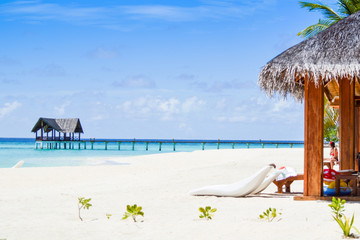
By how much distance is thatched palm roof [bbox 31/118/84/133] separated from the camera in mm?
47250

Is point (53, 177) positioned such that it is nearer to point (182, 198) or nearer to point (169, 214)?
point (182, 198)

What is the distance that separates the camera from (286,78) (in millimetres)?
7227

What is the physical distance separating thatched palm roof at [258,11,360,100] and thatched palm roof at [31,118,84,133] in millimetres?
42122

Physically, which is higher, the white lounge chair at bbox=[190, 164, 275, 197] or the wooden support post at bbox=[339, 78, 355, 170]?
the wooden support post at bbox=[339, 78, 355, 170]

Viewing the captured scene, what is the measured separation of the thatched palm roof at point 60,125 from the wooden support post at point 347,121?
136ft

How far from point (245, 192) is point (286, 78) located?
6.43 feet

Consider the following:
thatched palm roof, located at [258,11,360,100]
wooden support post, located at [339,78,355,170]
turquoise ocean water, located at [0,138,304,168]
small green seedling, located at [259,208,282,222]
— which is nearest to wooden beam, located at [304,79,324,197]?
thatched palm roof, located at [258,11,360,100]

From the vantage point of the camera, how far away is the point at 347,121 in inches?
318

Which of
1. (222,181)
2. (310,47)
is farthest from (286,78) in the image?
(222,181)

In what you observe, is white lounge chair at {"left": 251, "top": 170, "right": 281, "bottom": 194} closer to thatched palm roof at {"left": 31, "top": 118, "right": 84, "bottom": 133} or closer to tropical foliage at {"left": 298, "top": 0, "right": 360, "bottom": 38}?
tropical foliage at {"left": 298, "top": 0, "right": 360, "bottom": 38}

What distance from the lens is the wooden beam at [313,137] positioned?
6992 mm

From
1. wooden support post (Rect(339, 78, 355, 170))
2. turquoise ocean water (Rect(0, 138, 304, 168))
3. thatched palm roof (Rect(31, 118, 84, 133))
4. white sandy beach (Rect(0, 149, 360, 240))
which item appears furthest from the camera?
thatched palm roof (Rect(31, 118, 84, 133))

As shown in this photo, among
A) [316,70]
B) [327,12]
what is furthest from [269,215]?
[327,12]

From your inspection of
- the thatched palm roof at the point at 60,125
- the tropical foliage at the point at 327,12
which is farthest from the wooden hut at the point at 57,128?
the tropical foliage at the point at 327,12
